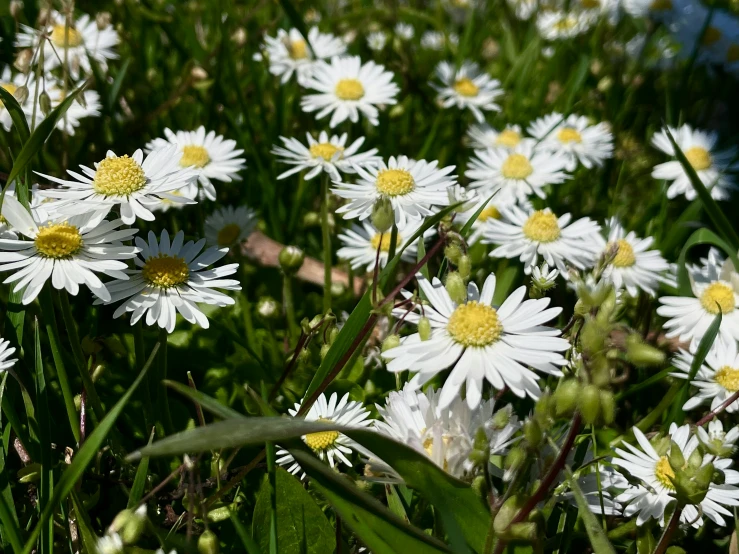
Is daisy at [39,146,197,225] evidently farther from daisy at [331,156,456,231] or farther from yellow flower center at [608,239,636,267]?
yellow flower center at [608,239,636,267]

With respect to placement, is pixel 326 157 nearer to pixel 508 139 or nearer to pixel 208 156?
pixel 208 156

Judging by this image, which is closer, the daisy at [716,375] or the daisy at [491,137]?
the daisy at [716,375]

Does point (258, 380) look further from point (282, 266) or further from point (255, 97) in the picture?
point (255, 97)

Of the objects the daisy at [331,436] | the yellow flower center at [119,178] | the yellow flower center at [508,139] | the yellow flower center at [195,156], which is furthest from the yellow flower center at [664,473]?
the yellow flower center at [508,139]

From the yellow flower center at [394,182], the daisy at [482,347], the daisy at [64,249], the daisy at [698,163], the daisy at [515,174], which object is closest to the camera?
the daisy at [482,347]

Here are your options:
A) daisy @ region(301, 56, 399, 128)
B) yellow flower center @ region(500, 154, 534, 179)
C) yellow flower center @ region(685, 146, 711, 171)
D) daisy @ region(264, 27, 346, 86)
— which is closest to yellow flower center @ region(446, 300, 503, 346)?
yellow flower center @ region(500, 154, 534, 179)

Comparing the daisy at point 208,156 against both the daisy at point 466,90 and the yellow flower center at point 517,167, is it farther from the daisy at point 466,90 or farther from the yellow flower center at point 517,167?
the daisy at point 466,90
